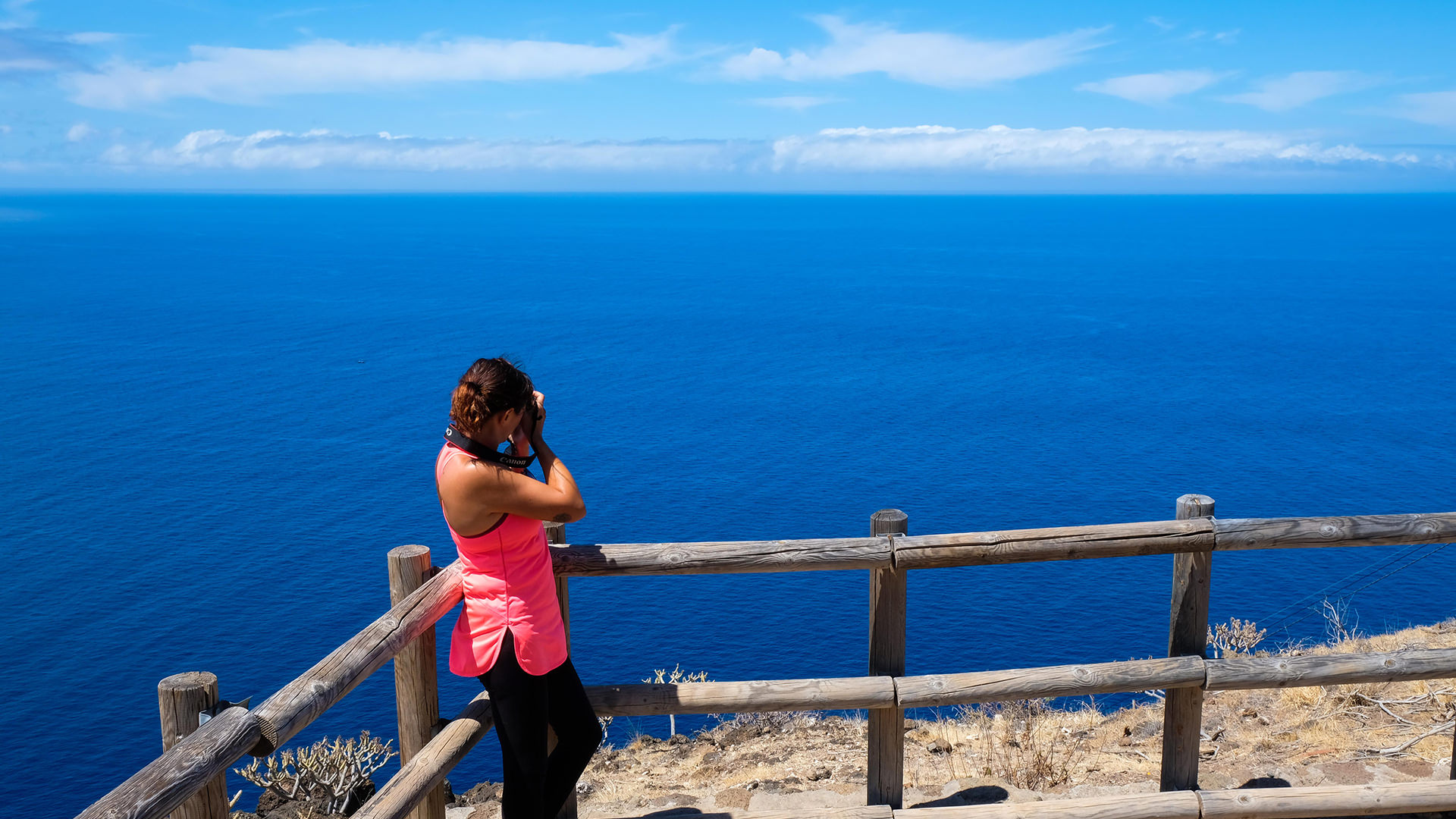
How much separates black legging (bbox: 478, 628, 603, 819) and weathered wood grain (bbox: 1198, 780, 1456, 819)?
3218mm

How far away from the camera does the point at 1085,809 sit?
552 centimetres

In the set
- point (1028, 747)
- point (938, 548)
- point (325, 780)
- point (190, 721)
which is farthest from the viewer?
point (325, 780)

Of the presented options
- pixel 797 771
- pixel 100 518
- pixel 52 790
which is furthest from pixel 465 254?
pixel 797 771

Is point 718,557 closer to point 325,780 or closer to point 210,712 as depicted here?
point 210,712

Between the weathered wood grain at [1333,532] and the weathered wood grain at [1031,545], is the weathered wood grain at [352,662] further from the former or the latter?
the weathered wood grain at [1333,532]

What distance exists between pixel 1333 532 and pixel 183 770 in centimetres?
512

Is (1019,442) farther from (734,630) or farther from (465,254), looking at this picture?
(465,254)

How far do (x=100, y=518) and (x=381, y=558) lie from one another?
1822cm

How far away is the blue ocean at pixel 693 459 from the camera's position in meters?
44.6

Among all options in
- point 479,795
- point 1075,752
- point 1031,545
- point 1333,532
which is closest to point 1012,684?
point 1031,545

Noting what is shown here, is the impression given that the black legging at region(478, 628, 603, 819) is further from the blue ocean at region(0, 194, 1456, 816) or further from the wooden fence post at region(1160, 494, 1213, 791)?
the blue ocean at region(0, 194, 1456, 816)

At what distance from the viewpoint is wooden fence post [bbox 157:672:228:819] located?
11.5ft

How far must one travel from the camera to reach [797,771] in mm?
10297

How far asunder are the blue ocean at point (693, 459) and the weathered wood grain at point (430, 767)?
27.6m
